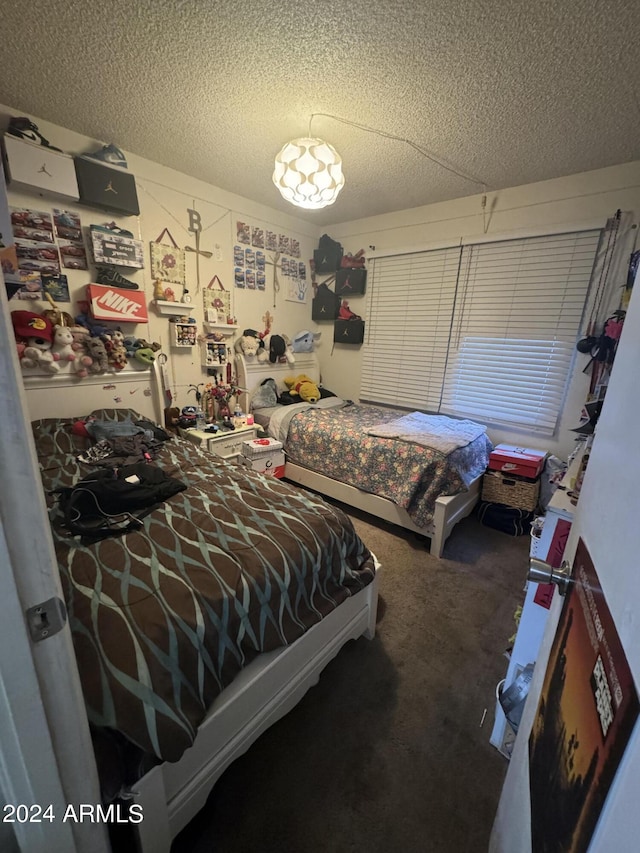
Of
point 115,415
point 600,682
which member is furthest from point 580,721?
point 115,415

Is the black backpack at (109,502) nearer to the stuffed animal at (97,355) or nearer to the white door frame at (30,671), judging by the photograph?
the white door frame at (30,671)

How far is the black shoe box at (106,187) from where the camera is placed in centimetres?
217

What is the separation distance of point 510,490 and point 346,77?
2769 mm

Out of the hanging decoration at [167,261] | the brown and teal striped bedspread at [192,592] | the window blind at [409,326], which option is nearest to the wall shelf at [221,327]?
the hanging decoration at [167,261]

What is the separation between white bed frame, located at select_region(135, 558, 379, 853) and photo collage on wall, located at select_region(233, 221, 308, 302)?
9.78ft

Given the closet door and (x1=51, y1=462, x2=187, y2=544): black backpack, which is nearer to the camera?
the closet door

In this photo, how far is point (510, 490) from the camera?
2.67 meters

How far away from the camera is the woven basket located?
261 centimetres

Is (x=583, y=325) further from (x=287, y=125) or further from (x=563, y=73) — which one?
(x=287, y=125)

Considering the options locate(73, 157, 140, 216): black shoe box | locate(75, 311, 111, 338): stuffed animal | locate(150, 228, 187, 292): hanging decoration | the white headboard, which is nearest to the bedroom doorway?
locate(75, 311, 111, 338): stuffed animal

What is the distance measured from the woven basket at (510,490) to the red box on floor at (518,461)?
0.18 feet

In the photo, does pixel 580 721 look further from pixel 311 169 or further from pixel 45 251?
pixel 45 251

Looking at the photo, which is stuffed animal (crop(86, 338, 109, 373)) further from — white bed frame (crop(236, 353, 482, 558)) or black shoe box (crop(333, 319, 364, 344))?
black shoe box (crop(333, 319, 364, 344))

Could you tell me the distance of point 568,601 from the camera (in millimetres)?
638
